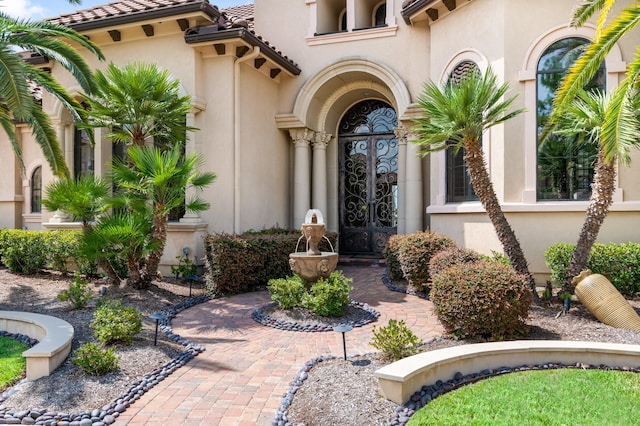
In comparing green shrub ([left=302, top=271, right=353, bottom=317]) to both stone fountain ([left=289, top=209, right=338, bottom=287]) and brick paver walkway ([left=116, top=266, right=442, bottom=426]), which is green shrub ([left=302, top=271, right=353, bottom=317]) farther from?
brick paver walkway ([left=116, top=266, right=442, bottom=426])

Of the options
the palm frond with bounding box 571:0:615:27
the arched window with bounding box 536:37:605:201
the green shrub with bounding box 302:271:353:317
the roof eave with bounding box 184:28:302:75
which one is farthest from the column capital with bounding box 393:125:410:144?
the green shrub with bounding box 302:271:353:317

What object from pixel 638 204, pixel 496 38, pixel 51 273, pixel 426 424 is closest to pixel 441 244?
pixel 638 204

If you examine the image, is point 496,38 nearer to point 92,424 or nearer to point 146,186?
point 146,186

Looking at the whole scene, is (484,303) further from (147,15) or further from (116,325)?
(147,15)

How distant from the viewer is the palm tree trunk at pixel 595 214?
23.1ft

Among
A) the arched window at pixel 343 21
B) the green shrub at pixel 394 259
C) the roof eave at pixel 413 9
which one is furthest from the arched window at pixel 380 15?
the green shrub at pixel 394 259

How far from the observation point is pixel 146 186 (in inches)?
340

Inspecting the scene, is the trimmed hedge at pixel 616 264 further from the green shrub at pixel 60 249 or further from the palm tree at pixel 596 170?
the green shrub at pixel 60 249

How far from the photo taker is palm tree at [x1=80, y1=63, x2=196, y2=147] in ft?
29.7

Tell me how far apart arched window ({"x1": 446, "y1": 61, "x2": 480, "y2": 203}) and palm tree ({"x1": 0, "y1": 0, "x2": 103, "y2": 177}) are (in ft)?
27.7

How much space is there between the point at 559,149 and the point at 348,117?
23.7 ft

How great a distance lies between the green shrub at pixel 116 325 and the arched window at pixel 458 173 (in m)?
7.78

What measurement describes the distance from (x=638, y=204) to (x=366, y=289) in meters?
5.72

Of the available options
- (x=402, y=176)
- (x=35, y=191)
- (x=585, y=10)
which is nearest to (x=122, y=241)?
(x=402, y=176)
